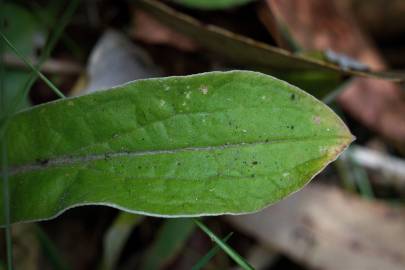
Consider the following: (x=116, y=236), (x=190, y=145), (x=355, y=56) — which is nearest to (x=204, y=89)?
(x=190, y=145)

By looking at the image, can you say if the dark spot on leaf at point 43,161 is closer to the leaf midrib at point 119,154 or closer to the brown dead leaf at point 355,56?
the leaf midrib at point 119,154

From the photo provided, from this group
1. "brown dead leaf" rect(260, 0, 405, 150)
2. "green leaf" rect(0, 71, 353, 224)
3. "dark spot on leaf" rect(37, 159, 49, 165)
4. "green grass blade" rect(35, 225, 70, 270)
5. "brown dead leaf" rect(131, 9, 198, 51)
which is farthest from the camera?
"brown dead leaf" rect(260, 0, 405, 150)

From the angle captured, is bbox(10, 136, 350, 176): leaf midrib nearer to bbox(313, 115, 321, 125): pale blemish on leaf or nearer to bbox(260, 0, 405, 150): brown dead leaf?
bbox(313, 115, 321, 125): pale blemish on leaf

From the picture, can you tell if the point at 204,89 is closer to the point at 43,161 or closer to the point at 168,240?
the point at 43,161

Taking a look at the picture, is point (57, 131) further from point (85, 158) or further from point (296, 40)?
point (296, 40)

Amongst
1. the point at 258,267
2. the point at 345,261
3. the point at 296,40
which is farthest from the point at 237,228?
the point at 296,40

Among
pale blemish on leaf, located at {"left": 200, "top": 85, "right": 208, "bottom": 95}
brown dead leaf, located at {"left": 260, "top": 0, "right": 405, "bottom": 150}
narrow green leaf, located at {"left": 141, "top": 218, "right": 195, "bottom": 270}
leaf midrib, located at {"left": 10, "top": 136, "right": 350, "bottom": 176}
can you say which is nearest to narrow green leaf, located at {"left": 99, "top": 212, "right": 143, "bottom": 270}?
narrow green leaf, located at {"left": 141, "top": 218, "right": 195, "bottom": 270}
